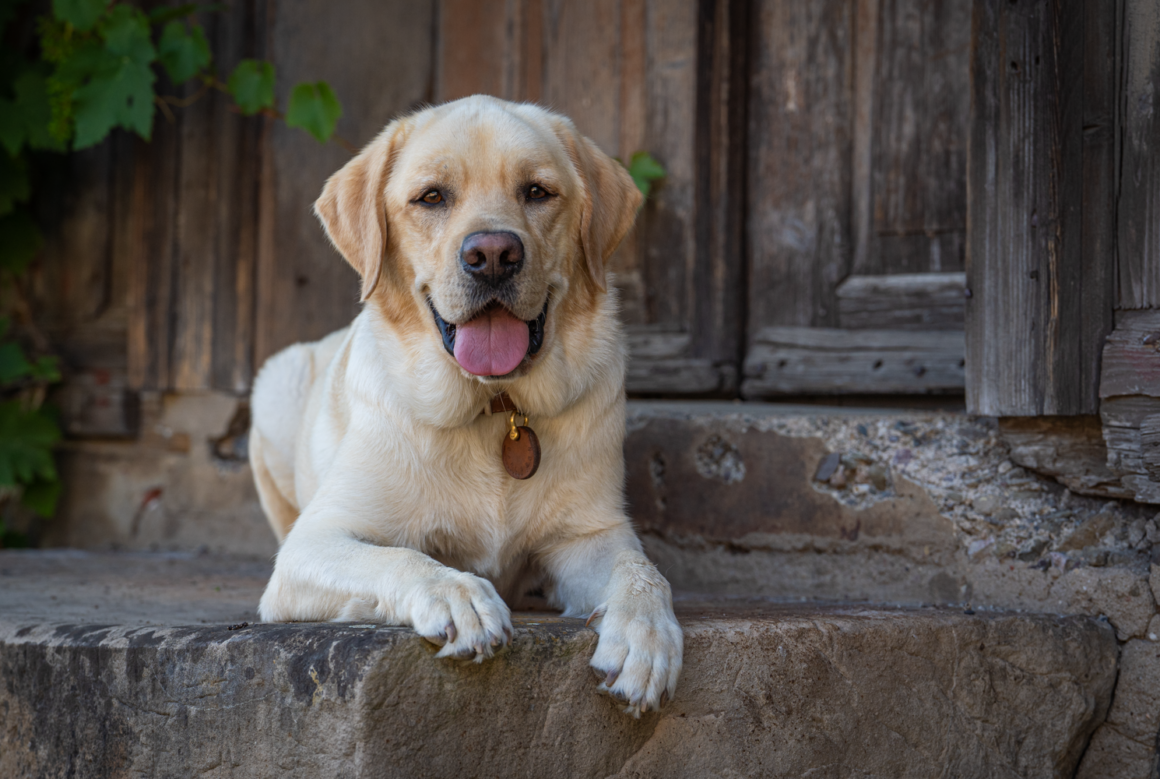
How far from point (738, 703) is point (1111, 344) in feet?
4.60

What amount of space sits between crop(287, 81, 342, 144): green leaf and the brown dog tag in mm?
2215

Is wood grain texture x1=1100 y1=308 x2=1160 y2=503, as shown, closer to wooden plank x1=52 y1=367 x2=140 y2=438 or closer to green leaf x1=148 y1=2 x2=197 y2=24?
green leaf x1=148 y1=2 x2=197 y2=24

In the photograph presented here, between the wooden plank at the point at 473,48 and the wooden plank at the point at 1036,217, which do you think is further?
the wooden plank at the point at 473,48

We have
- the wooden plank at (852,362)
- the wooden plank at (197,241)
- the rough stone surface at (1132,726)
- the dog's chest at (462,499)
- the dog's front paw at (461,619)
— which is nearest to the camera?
the dog's front paw at (461,619)

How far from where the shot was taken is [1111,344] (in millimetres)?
2615

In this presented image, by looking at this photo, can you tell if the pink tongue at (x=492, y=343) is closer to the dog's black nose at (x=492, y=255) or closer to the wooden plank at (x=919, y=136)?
the dog's black nose at (x=492, y=255)

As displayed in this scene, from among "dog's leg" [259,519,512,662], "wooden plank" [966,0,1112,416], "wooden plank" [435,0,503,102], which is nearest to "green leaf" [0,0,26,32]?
"wooden plank" [435,0,503,102]

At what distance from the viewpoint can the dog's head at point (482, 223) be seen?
7.82 feet

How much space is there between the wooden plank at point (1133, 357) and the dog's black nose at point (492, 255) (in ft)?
5.18

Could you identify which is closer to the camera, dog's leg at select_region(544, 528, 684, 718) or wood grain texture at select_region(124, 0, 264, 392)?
dog's leg at select_region(544, 528, 684, 718)

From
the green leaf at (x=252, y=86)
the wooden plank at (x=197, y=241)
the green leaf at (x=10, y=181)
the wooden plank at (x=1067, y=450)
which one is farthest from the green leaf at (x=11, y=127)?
the wooden plank at (x=1067, y=450)

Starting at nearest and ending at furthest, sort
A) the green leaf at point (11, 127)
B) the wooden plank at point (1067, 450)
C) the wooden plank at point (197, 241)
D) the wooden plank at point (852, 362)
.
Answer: the wooden plank at point (1067, 450)
the wooden plank at point (852, 362)
the green leaf at point (11, 127)
the wooden plank at point (197, 241)

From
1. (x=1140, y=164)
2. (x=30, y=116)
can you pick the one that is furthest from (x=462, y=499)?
(x=30, y=116)

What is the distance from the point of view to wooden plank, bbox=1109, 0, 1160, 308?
254cm
